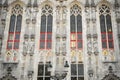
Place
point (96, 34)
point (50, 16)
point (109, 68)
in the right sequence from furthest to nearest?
point (50, 16)
point (96, 34)
point (109, 68)

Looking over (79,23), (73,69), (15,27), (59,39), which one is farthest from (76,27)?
(15,27)

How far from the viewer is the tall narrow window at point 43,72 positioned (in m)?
22.4

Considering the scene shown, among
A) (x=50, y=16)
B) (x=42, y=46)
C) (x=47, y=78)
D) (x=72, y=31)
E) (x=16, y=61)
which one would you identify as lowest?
(x=47, y=78)

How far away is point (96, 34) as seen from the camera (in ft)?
77.4

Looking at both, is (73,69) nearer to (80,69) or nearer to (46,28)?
(80,69)

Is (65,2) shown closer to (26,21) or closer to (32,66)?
(26,21)

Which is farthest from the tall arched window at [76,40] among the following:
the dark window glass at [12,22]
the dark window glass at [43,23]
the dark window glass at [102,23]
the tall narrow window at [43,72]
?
the dark window glass at [12,22]

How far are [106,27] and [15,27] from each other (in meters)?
8.91

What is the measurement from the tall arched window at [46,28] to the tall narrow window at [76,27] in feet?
6.88

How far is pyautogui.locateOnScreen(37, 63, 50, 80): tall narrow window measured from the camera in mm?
22359

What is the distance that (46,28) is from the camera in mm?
24531

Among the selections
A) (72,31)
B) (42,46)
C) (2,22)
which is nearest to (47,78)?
(42,46)

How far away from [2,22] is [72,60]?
7.81 meters

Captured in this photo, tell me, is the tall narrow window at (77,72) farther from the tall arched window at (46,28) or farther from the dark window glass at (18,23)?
the dark window glass at (18,23)
